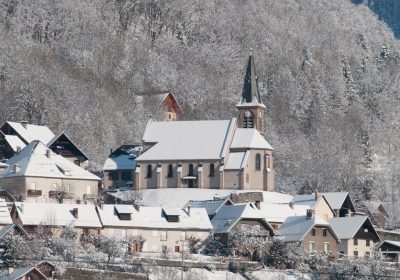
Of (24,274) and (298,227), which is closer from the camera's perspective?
Answer: (24,274)

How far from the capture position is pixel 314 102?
174875 millimetres

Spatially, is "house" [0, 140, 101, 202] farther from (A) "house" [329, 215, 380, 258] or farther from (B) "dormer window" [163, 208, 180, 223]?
(A) "house" [329, 215, 380, 258]

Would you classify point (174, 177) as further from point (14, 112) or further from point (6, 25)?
point (6, 25)

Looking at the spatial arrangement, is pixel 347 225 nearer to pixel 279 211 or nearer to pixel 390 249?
pixel 390 249

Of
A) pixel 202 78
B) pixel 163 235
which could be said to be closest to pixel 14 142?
pixel 163 235

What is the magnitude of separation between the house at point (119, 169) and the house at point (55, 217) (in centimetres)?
2362

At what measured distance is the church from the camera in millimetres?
133500

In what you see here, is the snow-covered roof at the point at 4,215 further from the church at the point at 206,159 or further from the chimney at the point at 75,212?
the church at the point at 206,159

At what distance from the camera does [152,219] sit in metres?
113

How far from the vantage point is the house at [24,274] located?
9300 cm

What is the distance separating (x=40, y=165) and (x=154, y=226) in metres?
13.8

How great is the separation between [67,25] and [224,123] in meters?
39.6

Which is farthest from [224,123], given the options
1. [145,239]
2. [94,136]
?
[145,239]

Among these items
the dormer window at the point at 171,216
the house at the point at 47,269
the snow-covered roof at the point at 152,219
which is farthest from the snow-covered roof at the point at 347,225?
the house at the point at 47,269
